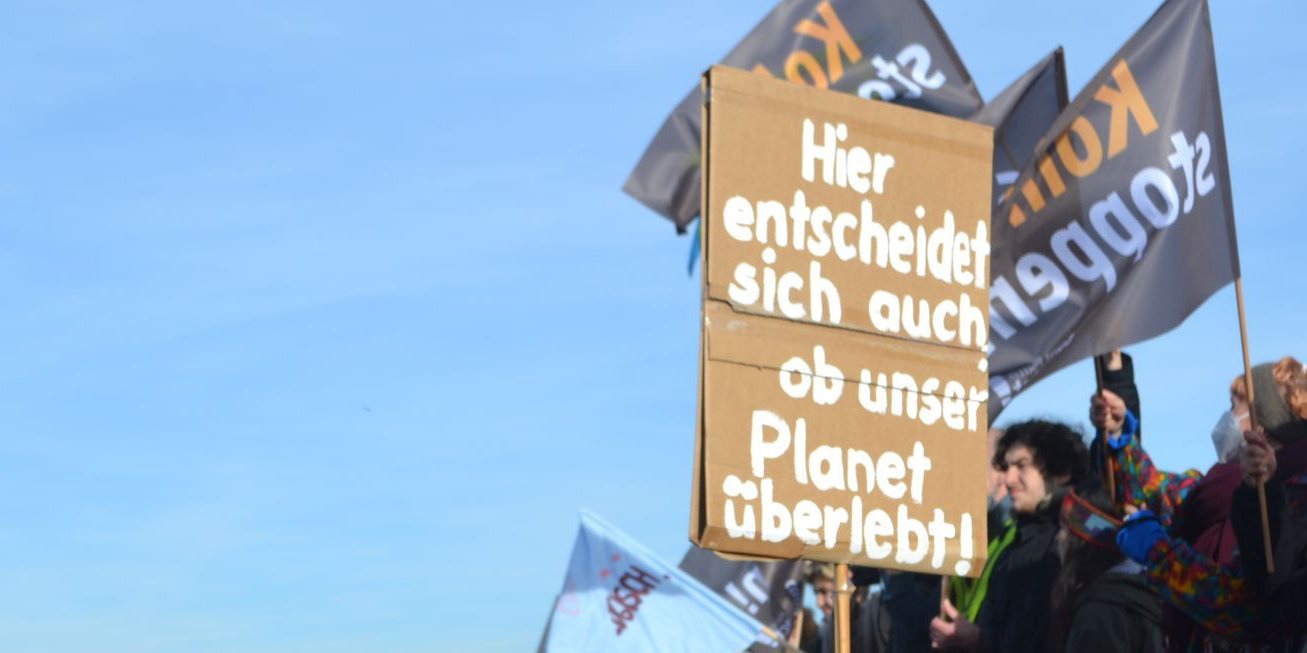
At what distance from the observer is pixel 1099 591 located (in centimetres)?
823

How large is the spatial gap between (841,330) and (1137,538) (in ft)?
5.60

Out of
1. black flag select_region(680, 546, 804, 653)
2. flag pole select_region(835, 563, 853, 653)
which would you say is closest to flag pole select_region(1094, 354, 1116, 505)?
flag pole select_region(835, 563, 853, 653)

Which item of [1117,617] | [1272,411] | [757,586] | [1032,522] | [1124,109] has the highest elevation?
[1124,109]

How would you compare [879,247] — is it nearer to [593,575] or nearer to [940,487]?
[940,487]

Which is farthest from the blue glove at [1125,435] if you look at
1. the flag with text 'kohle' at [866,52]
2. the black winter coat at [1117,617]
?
the flag with text 'kohle' at [866,52]

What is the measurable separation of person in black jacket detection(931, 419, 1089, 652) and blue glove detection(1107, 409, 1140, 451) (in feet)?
0.98

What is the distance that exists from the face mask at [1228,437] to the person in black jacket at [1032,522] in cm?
64

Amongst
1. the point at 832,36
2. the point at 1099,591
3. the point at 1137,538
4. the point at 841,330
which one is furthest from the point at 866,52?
the point at 841,330

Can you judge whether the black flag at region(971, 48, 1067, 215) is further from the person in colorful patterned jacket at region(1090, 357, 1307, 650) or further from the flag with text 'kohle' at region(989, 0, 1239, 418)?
the person in colorful patterned jacket at region(1090, 357, 1307, 650)

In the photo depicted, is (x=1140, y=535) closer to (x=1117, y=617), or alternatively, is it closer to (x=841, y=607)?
(x=1117, y=617)

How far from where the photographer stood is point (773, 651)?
47.9 ft

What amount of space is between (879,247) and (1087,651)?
2324mm

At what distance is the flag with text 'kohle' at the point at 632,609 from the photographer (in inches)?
445

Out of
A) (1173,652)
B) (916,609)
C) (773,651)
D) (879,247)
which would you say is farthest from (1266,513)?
(773,651)
